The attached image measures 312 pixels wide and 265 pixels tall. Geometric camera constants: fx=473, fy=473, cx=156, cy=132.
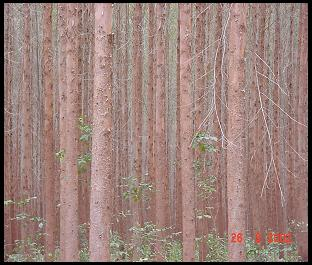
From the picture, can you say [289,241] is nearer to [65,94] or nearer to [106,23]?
[65,94]

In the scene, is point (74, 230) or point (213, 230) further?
point (213, 230)

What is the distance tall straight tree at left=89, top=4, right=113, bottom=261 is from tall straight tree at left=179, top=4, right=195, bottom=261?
2.52m

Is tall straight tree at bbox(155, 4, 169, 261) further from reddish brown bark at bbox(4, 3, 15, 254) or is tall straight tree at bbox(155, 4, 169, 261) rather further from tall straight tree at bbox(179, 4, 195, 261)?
reddish brown bark at bbox(4, 3, 15, 254)

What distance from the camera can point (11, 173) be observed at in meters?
13.4

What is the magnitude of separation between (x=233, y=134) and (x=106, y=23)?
2292 mm

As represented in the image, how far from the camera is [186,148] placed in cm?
838

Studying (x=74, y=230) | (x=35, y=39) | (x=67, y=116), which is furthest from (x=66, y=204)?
(x=35, y=39)

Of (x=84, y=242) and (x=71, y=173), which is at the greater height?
(x=71, y=173)

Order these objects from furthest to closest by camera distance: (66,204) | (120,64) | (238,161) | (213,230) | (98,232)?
(120,64)
(213,230)
(66,204)
(238,161)
(98,232)

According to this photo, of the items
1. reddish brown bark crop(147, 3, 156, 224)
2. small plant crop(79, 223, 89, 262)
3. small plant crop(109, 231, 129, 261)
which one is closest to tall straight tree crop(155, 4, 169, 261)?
reddish brown bark crop(147, 3, 156, 224)

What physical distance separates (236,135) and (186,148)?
6.29 feet

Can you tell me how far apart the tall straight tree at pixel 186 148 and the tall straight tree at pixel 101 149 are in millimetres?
2520
